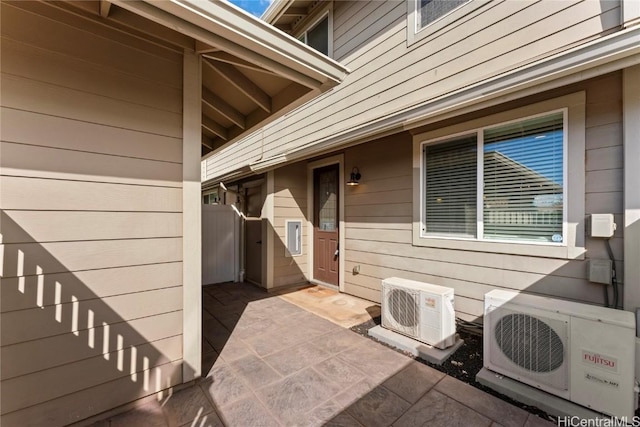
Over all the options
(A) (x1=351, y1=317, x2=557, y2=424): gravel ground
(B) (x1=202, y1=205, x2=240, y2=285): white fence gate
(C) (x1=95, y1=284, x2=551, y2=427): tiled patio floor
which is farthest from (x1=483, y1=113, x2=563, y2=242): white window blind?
(B) (x1=202, y1=205, x2=240, y2=285): white fence gate

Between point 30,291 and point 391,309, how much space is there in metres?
3.07

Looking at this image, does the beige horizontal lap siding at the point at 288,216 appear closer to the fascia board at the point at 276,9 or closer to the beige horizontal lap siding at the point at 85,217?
the fascia board at the point at 276,9

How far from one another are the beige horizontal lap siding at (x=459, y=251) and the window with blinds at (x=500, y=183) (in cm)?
23

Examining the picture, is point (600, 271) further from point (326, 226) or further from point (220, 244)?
point (220, 244)

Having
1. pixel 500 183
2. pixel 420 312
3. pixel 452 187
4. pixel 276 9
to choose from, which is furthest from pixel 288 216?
pixel 276 9

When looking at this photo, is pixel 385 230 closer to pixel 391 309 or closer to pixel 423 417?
pixel 391 309

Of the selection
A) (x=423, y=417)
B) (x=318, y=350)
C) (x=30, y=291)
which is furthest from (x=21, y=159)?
(x=423, y=417)

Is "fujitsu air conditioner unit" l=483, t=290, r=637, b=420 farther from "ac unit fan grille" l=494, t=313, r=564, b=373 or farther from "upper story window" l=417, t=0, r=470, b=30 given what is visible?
"upper story window" l=417, t=0, r=470, b=30

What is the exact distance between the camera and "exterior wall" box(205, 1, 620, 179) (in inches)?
91.8

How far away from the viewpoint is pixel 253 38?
5.46 feet

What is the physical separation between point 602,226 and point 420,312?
5.62 feet

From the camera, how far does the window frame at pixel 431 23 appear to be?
288 centimetres

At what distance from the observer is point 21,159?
163cm

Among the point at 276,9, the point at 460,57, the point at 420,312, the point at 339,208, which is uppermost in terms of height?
the point at 276,9
